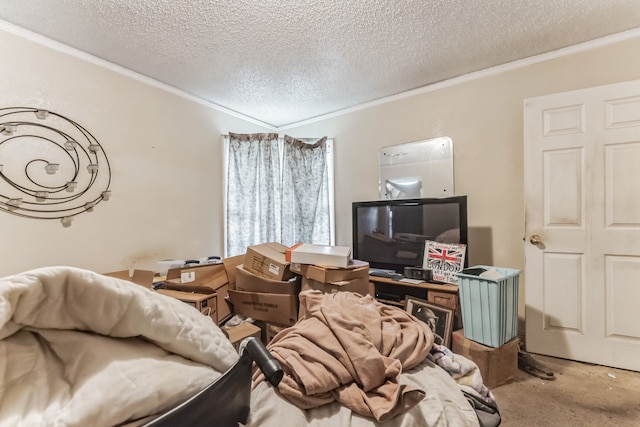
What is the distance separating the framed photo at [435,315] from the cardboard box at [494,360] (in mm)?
130

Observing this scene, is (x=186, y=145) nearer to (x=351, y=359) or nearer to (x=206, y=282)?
(x=206, y=282)

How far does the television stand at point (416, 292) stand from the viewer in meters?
2.10

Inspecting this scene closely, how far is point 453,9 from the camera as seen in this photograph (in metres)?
1.76

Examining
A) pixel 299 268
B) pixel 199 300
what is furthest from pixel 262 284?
pixel 199 300

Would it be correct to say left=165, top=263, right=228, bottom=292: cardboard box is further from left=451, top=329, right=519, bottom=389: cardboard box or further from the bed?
left=451, top=329, right=519, bottom=389: cardboard box

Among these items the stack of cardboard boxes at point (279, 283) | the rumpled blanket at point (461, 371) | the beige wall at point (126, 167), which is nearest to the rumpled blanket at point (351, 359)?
the rumpled blanket at point (461, 371)

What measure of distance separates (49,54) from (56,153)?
71 cm

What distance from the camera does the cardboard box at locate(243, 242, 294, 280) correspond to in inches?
81.2

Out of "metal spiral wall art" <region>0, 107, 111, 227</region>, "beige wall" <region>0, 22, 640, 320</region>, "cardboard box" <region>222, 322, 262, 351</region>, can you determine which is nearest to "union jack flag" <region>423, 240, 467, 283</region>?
"beige wall" <region>0, 22, 640, 320</region>

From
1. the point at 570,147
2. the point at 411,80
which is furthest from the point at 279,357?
the point at 411,80

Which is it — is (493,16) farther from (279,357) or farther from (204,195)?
(204,195)

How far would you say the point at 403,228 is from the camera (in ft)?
8.68

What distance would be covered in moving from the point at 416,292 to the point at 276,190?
192 cm

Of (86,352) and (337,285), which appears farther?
(337,285)
